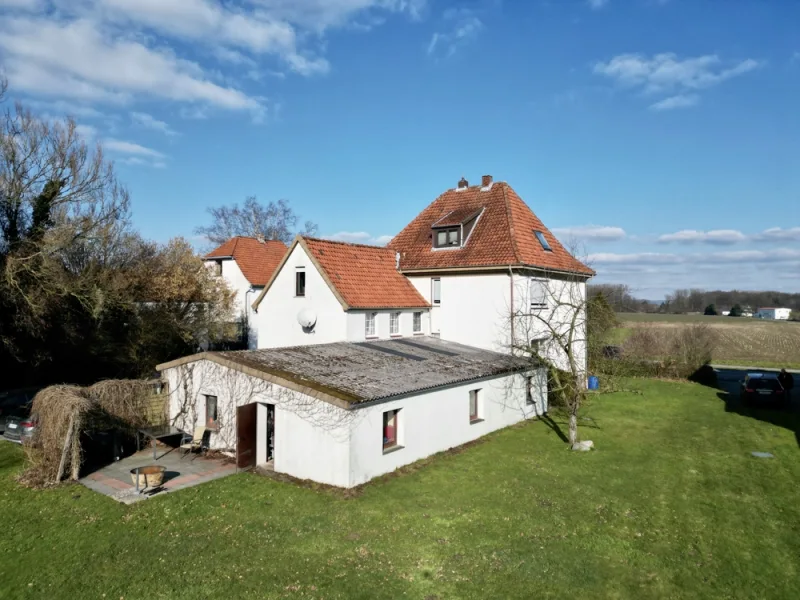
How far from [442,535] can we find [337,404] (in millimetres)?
4206

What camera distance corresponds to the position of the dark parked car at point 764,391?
2488cm

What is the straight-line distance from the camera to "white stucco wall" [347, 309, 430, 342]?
22062 mm

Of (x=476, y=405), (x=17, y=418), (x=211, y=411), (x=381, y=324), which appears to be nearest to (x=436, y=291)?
(x=381, y=324)

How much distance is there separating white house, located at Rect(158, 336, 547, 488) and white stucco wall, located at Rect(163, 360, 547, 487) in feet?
0.10

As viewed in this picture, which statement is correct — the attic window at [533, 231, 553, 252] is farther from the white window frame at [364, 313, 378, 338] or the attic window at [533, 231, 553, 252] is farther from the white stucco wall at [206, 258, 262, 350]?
the white stucco wall at [206, 258, 262, 350]

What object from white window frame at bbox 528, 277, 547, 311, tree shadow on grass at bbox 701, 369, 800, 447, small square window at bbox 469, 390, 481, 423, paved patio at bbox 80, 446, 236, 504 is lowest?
tree shadow on grass at bbox 701, 369, 800, 447

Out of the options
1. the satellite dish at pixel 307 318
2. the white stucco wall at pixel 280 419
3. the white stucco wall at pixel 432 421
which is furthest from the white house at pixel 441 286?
the white stucco wall at pixel 280 419

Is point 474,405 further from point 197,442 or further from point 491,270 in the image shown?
point 197,442

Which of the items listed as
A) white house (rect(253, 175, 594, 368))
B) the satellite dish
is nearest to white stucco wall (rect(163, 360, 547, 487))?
white house (rect(253, 175, 594, 368))

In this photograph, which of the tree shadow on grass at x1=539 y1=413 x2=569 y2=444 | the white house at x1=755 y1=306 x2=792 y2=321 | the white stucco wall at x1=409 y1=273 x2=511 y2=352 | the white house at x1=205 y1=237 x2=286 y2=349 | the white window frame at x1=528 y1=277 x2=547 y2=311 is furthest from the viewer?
the white house at x1=755 y1=306 x2=792 y2=321

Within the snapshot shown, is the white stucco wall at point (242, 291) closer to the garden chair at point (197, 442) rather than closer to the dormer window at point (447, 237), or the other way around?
the dormer window at point (447, 237)

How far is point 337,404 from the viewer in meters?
13.3

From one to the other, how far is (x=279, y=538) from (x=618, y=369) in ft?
53.6

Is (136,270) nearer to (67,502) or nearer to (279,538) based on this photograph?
(67,502)
